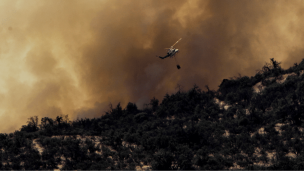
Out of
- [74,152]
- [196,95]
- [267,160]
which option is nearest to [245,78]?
[196,95]

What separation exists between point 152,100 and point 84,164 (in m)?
45.5

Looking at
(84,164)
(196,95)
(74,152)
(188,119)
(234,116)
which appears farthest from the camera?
(196,95)

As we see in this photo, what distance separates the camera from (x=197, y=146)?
120ft

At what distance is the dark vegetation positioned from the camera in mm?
30266

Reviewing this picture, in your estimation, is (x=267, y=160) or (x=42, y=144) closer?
(x=267, y=160)

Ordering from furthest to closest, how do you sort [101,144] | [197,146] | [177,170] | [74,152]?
[101,144], [197,146], [74,152], [177,170]

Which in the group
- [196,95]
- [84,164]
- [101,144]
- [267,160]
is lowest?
[267,160]

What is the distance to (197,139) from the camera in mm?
38781

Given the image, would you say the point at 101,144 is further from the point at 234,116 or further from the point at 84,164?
the point at 234,116

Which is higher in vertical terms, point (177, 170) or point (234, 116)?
point (234, 116)

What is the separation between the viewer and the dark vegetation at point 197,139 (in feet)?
99.3

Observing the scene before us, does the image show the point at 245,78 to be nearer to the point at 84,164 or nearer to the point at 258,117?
the point at 258,117

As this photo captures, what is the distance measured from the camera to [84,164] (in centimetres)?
3086

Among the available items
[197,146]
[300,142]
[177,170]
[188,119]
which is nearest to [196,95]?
[188,119]
